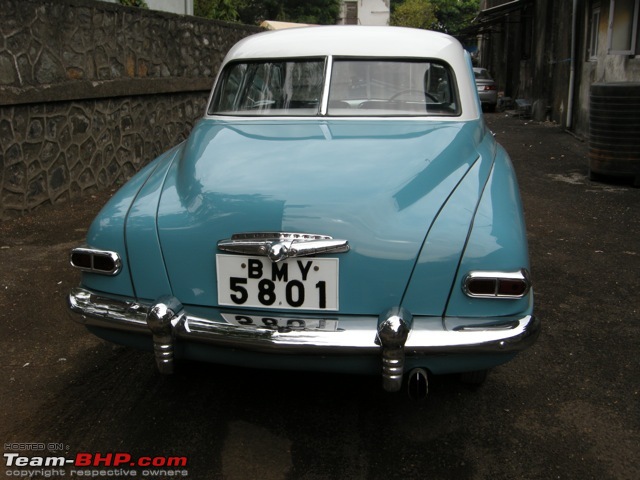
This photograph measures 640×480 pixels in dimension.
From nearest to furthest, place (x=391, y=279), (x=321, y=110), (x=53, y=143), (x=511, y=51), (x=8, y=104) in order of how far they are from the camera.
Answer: (x=391, y=279) < (x=321, y=110) < (x=8, y=104) < (x=53, y=143) < (x=511, y=51)

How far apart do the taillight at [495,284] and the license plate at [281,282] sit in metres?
0.51

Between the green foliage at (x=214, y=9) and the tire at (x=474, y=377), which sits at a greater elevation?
the green foliage at (x=214, y=9)

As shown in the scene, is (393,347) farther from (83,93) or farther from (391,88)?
(83,93)

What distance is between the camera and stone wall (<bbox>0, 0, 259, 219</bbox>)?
6.50 m

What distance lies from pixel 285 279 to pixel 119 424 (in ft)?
3.54

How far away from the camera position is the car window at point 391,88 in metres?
3.83

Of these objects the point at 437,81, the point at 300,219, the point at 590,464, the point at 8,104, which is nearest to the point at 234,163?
the point at 300,219

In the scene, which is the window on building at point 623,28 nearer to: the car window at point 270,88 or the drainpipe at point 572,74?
the drainpipe at point 572,74

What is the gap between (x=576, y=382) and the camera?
11.3 ft

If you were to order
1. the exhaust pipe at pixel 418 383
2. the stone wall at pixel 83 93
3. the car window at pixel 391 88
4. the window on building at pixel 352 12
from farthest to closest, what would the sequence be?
the window on building at pixel 352 12, the stone wall at pixel 83 93, the car window at pixel 391 88, the exhaust pipe at pixel 418 383

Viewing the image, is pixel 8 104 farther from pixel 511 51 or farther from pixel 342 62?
pixel 511 51

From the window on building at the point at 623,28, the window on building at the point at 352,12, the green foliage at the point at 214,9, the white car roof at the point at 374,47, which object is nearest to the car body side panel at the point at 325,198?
the white car roof at the point at 374,47

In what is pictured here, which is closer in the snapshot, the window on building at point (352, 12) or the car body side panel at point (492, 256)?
the car body side panel at point (492, 256)

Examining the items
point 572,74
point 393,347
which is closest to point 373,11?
point 572,74
